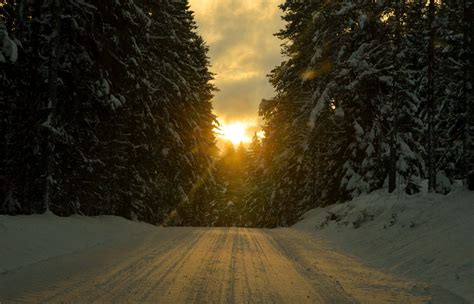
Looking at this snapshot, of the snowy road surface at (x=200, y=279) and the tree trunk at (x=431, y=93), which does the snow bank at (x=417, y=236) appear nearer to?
the snowy road surface at (x=200, y=279)

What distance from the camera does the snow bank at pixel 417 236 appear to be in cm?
846

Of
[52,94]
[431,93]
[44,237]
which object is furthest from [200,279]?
[431,93]

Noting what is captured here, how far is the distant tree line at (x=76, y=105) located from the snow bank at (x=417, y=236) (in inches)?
401

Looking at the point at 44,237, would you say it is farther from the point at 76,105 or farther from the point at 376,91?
the point at 376,91

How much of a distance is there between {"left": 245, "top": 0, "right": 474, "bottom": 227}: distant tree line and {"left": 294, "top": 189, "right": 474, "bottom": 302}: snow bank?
110 inches

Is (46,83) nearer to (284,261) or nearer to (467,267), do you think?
(284,261)

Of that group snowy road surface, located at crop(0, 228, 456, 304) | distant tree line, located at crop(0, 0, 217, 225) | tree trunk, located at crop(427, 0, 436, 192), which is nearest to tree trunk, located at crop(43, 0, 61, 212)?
distant tree line, located at crop(0, 0, 217, 225)

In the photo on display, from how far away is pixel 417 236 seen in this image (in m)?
11.5

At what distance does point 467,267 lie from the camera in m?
8.12

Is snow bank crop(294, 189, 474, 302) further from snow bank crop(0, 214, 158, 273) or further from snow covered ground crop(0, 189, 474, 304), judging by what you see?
snow bank crop(0, 214, 158, 273)

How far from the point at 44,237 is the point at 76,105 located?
6032 millimetres

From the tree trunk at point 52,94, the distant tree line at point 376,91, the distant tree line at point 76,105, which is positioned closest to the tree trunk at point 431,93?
the distant tree line at point 376,91

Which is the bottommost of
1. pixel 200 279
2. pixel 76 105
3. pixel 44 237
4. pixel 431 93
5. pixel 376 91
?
pixel 200 279

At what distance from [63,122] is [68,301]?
11.6 meters
